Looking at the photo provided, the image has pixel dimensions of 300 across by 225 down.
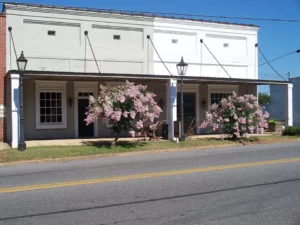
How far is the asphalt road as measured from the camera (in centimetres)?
572

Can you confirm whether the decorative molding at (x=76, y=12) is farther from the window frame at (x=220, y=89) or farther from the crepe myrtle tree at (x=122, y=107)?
the crepe myrtle tree at (x=122, y=107)

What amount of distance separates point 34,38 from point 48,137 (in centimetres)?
503

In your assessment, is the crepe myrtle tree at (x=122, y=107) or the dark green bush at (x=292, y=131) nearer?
the crepe myrtle tree at (x=122, y=107)

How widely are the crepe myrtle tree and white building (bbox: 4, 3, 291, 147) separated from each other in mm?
2166

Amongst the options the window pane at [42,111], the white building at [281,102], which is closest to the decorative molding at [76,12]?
the window pane at [42,111]

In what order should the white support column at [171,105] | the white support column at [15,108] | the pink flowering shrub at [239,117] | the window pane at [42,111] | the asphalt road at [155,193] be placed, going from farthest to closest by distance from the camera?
the window pane at [42,111] < the white support column at [171,105] < the pink flowering shrub at [239,117] < the white support column at [15,108] < the asphalt road at [155,193]

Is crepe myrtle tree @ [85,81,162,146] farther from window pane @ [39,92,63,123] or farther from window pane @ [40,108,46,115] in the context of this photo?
window pane @ [40,108,46,115]

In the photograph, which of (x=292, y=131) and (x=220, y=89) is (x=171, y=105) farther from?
(x=292, y=131)

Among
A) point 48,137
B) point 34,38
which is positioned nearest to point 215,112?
point 48,137

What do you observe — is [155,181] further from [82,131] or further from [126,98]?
[82,131]

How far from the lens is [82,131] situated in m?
19.5

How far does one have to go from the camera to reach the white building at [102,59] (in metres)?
18.2

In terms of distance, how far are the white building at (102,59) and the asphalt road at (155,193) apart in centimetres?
731

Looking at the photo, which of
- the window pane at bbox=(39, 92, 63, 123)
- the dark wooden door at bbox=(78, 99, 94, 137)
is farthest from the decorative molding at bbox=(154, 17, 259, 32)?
the window pane at bbox=(39, 92, 63, 123)
